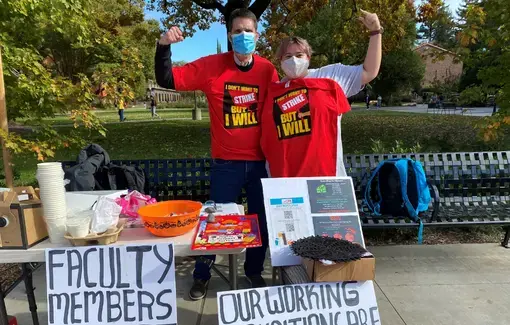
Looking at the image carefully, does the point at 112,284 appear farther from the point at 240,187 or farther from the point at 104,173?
the point at 104,173

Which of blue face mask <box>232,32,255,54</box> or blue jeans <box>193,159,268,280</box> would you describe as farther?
blue jeans <box>193,159,268,280</box>

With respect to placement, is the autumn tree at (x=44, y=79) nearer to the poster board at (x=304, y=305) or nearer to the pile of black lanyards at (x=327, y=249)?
the poster board at (x=304, y=305)

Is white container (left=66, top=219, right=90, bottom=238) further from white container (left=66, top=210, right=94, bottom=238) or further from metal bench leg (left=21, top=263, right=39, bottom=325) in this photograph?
metal bench leg (left=21, top=263, right=39, bottom=325)

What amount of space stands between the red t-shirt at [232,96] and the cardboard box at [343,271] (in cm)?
109

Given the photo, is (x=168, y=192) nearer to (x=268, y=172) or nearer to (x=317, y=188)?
(x=268, y=172)

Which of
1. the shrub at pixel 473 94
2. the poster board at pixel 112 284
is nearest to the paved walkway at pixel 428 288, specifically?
the poster board at pixel 112 284

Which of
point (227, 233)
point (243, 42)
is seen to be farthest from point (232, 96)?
point (227, 233)

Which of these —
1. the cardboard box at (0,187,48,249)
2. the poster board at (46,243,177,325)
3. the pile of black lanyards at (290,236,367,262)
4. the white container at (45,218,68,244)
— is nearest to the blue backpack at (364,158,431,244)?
the pile of black lanyards at (290,236,367,262)

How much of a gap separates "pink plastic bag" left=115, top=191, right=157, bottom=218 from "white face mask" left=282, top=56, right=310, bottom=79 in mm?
1319

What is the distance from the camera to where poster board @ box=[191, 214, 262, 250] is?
2.07 m

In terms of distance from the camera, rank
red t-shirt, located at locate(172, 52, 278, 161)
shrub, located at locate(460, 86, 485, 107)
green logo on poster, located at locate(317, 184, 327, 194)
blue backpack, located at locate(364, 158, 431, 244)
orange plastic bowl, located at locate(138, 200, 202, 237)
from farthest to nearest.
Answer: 1. shrub, located at locate(460, 86, 485, 107)
2. blue backpack, located at locate(364, 158, 431, 244)
3. red t-shirt, located at locate(172, 52, 278, 161)
4. green logo on poster, located at locate(317, 184, 327, 194)
5. orange plastic bowl, located at locate(138, 200, 202, 237)

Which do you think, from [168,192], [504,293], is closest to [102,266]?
[168,192]

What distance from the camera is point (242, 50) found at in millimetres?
2709

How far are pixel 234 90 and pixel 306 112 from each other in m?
0.59
